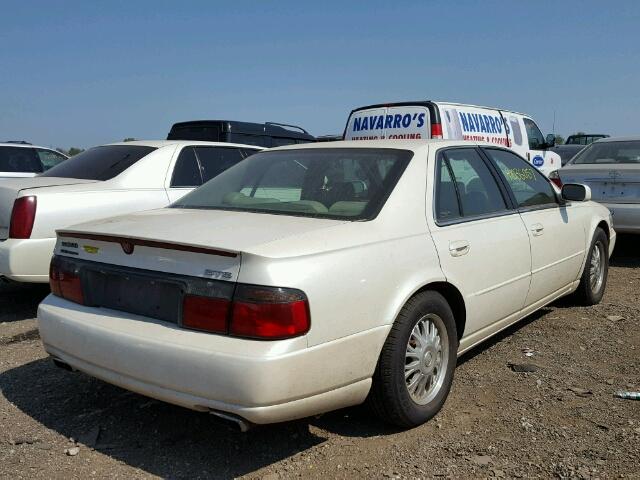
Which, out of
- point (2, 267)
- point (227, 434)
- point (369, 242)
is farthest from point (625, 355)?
point (2, 267)

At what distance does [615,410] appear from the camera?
3293mm

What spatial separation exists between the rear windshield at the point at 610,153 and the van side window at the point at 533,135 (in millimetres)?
3325

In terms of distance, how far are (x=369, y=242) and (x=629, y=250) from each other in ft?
22.1

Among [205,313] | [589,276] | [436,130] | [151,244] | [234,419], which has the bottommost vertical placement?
[589,276]

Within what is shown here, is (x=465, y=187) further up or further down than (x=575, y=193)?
further up

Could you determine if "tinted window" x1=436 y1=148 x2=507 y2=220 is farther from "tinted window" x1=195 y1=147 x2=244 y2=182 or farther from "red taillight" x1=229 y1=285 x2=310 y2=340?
"tinted window" x1=195 y1=147 x2=244 y2=182

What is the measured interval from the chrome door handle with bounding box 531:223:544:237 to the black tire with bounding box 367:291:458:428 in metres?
1.24

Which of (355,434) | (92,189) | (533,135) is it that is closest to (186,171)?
(92,189)

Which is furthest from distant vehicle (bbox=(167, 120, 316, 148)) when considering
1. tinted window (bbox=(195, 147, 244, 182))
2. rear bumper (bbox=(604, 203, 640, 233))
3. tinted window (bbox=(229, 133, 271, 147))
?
rear bumper (bbox=(604, 203, 640, 233))

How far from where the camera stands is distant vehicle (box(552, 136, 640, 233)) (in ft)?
23.3

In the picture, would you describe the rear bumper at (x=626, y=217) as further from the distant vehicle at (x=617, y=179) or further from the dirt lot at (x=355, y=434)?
the dirt lot at (x=355, y=434)

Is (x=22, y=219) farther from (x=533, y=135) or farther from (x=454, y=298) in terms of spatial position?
(x=533, y=135)

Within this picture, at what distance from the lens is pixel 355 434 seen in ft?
10.00

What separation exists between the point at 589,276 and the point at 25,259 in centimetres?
456
